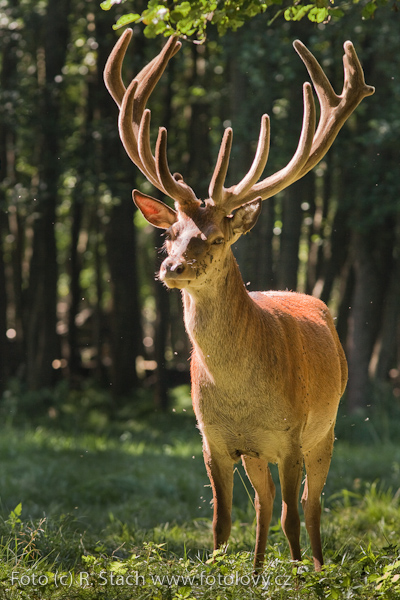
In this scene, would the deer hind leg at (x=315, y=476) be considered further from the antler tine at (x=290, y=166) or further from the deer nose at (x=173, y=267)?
the deer nose at (x=173, y=267)

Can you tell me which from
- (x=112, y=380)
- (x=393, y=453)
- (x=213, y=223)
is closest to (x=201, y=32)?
(x=213, y=223)

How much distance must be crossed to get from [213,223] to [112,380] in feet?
34.7

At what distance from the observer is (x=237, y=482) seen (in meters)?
8.47

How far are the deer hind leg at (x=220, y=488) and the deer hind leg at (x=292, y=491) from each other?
0.29 m

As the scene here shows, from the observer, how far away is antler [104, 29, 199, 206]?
4.21 meters

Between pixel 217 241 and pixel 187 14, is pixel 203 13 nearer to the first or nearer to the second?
pixel 187 14

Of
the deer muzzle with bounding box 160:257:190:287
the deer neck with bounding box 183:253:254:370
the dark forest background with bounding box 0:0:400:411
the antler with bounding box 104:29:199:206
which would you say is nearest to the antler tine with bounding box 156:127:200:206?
the antler with bounding box 104:29:199:206

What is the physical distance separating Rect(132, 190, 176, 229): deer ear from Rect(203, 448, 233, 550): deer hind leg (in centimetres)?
125

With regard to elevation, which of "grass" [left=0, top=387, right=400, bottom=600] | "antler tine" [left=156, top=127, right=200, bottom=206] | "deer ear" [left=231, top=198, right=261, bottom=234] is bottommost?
"grass" [left=0, top=387, right=400, bottom=600]

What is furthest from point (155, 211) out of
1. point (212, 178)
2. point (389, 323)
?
point (389, 323)

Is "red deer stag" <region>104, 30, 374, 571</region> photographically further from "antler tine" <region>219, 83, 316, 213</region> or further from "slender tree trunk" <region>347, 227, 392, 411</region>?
"slender tree trunk" <region>347, 227, 392, 411</region>

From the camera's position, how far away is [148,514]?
23.6 ft

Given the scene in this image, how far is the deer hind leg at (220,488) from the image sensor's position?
4.42 m

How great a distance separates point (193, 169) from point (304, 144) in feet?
32.9
